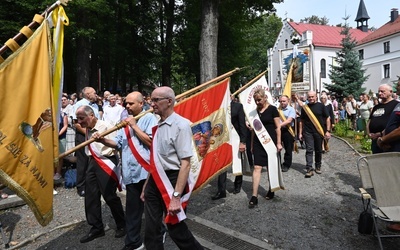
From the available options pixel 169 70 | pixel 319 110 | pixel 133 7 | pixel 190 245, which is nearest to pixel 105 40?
pixel 133 7

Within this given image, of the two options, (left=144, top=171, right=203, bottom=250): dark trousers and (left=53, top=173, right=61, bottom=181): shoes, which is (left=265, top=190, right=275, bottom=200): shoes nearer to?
(left=144, top=171, right=203, bottom=250): dark trousers

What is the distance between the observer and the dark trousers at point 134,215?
14.4 feet

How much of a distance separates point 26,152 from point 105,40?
22.9m

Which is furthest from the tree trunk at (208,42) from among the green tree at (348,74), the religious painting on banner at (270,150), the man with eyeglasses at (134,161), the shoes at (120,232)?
the green tree at (348,74)

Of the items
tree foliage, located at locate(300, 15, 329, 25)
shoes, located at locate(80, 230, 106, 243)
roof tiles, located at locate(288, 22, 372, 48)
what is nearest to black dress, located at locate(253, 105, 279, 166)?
shoes, located at locate(80, 230, 106, 243)

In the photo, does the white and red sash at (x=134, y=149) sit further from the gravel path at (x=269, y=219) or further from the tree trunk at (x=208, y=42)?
the tree trunk at (x=208, y=42)

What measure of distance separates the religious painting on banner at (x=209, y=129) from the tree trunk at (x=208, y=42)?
511cm

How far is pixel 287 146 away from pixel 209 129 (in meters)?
3.99

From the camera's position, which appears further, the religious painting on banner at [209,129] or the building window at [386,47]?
the building window at [386,47]

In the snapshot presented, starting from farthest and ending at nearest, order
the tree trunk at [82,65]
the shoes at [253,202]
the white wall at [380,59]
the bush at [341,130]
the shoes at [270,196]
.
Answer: the white wall at [380,59], the tree trunk at [82,65], the bush at [341,130], the shoes at [270,196], the shoes at [253,202]

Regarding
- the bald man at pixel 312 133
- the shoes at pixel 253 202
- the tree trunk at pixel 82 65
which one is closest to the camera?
the shoes at pixel 253 202

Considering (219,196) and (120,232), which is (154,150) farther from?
(219,196)

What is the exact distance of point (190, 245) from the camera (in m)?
3.43

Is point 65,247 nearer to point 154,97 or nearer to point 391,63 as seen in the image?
point 154,97
